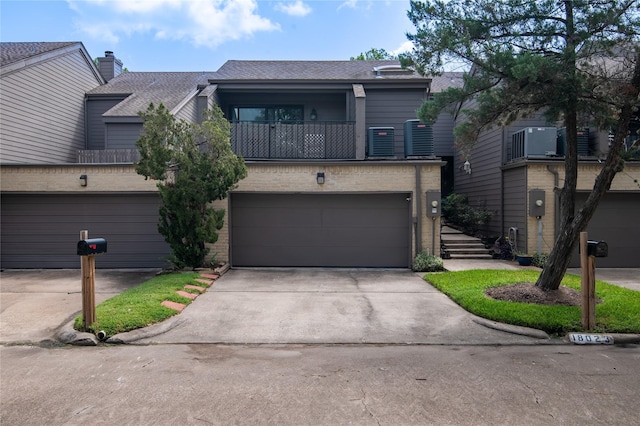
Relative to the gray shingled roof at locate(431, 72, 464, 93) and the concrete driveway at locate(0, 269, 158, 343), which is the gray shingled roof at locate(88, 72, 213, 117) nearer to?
the concrete driveway at locate(0, 269, 158, 343)

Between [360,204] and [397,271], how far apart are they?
2074 millimetres

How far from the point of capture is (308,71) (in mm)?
15422

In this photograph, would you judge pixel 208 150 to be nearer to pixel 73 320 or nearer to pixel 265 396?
pixel 73 320

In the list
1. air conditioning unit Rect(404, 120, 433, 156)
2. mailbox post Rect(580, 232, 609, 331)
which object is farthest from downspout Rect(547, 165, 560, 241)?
mailbox post Rect(580, 232, 609, 331)

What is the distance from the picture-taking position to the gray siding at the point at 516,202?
40.7 ft

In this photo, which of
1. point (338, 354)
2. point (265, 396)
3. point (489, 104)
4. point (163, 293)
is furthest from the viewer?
point (163, 293)

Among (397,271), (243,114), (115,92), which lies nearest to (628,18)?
(397,271)

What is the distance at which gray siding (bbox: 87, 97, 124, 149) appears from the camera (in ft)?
53.2

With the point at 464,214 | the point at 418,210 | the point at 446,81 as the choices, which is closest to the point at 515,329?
the point at 418,210

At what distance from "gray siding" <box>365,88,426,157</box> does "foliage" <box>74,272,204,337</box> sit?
334 inches

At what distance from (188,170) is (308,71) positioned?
7.33m

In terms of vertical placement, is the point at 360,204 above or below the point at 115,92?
below

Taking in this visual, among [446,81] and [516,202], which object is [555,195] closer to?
[516,202]

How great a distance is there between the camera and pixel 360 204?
1202 cm
